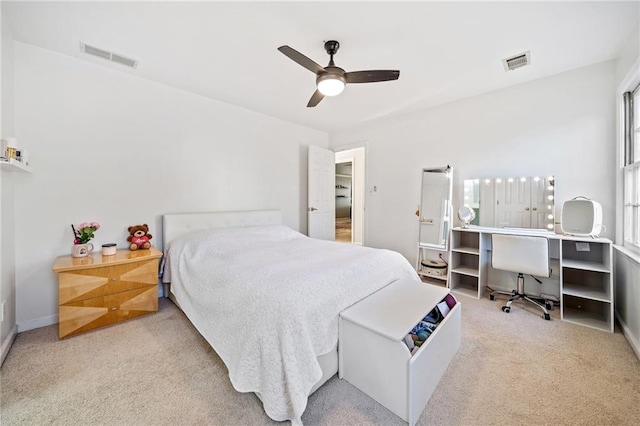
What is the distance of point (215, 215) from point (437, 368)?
2863mm

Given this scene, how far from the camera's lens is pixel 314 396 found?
1.49 metres

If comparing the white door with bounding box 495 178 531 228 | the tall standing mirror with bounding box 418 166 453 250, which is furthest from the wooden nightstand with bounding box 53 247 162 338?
the white door with bounding box 495 178 531 228

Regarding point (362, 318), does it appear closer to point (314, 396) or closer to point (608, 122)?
point (314, 396)

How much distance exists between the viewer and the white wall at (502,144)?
2.57 meters

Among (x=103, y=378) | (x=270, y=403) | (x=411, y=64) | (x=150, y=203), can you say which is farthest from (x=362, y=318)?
(x=150, y=203)

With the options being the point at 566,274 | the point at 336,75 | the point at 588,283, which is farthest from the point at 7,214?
the point at 588,283

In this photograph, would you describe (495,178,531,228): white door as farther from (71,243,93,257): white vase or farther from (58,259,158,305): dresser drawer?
(71,243,93,257): white vase

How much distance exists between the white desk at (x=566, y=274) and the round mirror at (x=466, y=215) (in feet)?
0.43

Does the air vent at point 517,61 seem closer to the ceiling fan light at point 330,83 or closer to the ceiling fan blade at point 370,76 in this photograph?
the ceiling fan blade at point 370,76

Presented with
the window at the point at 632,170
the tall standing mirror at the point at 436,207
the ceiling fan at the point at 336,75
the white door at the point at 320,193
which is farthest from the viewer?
the white door at the point at 320,193

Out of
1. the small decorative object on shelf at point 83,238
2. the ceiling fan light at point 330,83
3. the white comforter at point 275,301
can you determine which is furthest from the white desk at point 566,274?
the small decorative object on shelf at point 83,238

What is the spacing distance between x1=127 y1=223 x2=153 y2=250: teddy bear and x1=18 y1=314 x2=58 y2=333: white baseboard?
2.81 feet

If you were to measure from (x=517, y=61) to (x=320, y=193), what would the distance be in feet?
9.83

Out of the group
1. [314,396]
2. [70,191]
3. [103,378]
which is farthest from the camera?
[70,191]
